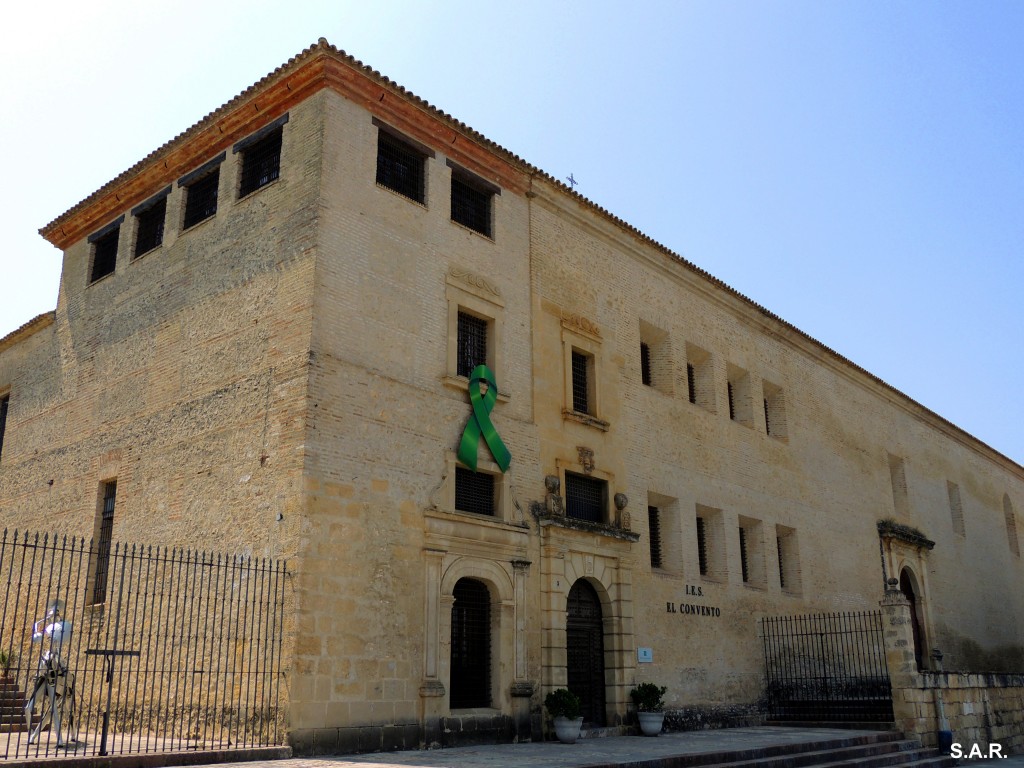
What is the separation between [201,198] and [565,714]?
9846 millimetres

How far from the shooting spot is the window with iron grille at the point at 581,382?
16906 mm

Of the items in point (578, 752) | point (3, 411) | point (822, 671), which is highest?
point (3, 411)

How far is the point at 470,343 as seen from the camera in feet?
49.4

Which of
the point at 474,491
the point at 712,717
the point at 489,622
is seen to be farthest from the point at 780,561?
the point at 474,491

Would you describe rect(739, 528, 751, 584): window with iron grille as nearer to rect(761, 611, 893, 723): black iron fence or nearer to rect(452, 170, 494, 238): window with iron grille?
rect(761, 611, 893, 723): black iron fence

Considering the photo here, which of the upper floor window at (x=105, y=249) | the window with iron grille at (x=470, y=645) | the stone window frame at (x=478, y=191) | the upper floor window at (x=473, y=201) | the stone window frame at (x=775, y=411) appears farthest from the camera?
the stone window frame at (x=775, y=411)

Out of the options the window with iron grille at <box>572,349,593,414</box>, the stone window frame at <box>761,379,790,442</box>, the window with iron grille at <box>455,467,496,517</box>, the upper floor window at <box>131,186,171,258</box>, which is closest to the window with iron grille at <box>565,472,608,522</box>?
the window with iron grille at <box>572,349,593,414</box>

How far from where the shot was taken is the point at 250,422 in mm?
12734

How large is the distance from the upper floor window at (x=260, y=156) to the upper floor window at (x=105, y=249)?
11.3 ft

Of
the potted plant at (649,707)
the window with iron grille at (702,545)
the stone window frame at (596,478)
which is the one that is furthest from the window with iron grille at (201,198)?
the window with iron grille at (702,545)

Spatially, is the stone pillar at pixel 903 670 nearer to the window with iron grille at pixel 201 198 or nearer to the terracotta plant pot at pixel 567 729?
the terracotta plant pot at pixel 567 729

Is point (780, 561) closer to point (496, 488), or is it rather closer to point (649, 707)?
point (649, 707)

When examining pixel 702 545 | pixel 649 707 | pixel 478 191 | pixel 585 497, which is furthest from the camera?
pixel 702 545

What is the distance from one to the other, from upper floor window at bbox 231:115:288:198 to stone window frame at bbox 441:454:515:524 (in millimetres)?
4955
